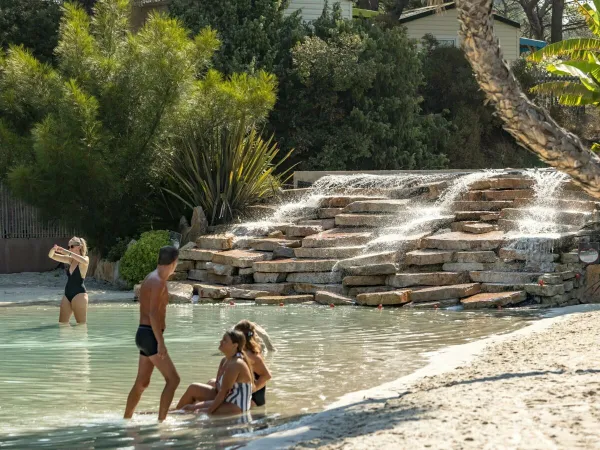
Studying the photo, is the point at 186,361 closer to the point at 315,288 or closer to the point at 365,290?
the point at 365,290

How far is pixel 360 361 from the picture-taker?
11492 mm

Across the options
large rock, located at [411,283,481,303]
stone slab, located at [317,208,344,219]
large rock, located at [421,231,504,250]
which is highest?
stone slab, located at [317,208,344,219]

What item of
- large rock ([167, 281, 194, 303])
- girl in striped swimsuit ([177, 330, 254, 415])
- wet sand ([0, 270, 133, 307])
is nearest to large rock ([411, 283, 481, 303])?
large rock ([167, 281, 194, 303])

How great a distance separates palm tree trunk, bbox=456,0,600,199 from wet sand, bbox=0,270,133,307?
33.9 feet

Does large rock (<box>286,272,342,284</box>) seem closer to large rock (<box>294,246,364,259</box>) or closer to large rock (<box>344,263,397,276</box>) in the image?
large rock (<box>294,246,364,259</box>)

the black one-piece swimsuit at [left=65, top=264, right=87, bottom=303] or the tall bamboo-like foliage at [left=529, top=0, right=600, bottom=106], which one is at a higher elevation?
the tall bamboo-like foliage at [left=529, top=0, right=600, bottom=106]

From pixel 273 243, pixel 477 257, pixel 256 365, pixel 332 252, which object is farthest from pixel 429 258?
pixel 256 365

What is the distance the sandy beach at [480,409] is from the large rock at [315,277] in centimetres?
765

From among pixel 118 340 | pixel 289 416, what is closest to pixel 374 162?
pixel 118 340

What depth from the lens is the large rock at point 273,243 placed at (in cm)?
1972

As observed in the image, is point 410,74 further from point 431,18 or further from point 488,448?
point 488,448

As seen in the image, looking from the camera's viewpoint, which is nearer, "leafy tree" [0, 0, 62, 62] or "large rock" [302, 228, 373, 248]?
"large rock" [302, 228, 373, 248]

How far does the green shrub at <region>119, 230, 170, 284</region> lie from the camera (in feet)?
66.3

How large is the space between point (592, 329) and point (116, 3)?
48.1ft
